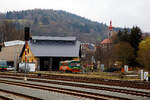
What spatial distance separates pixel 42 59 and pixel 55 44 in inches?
283

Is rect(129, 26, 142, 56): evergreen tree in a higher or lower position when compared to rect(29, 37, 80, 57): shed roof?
higher

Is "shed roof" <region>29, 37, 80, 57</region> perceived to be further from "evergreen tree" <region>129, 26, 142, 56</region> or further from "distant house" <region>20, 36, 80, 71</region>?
"evergreen tree" <region>129, 26, 142, 56</region>

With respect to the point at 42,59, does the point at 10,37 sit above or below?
above

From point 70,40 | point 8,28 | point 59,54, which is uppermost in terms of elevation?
point 8,28

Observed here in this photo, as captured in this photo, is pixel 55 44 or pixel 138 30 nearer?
pixel 138 30

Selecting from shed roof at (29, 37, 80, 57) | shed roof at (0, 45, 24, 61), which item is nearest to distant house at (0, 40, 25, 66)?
shed roof at (0, 45, 24, 61)

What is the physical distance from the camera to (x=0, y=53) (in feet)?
309

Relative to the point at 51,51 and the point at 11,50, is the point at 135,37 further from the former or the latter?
the point at 11,50

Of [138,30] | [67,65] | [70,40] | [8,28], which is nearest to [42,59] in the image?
[70,40]

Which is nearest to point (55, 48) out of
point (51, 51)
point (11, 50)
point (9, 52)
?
point (51, 51)

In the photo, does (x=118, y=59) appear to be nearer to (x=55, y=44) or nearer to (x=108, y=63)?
(x=108, y=63)

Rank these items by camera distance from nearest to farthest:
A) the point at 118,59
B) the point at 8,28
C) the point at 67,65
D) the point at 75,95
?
the point at 75,95 < the point at 67,65 < the point at 118,59 < the point at 8,28

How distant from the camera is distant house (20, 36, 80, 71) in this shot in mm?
67000

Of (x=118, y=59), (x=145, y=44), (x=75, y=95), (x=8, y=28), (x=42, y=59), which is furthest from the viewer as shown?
(x=8, y=28)
